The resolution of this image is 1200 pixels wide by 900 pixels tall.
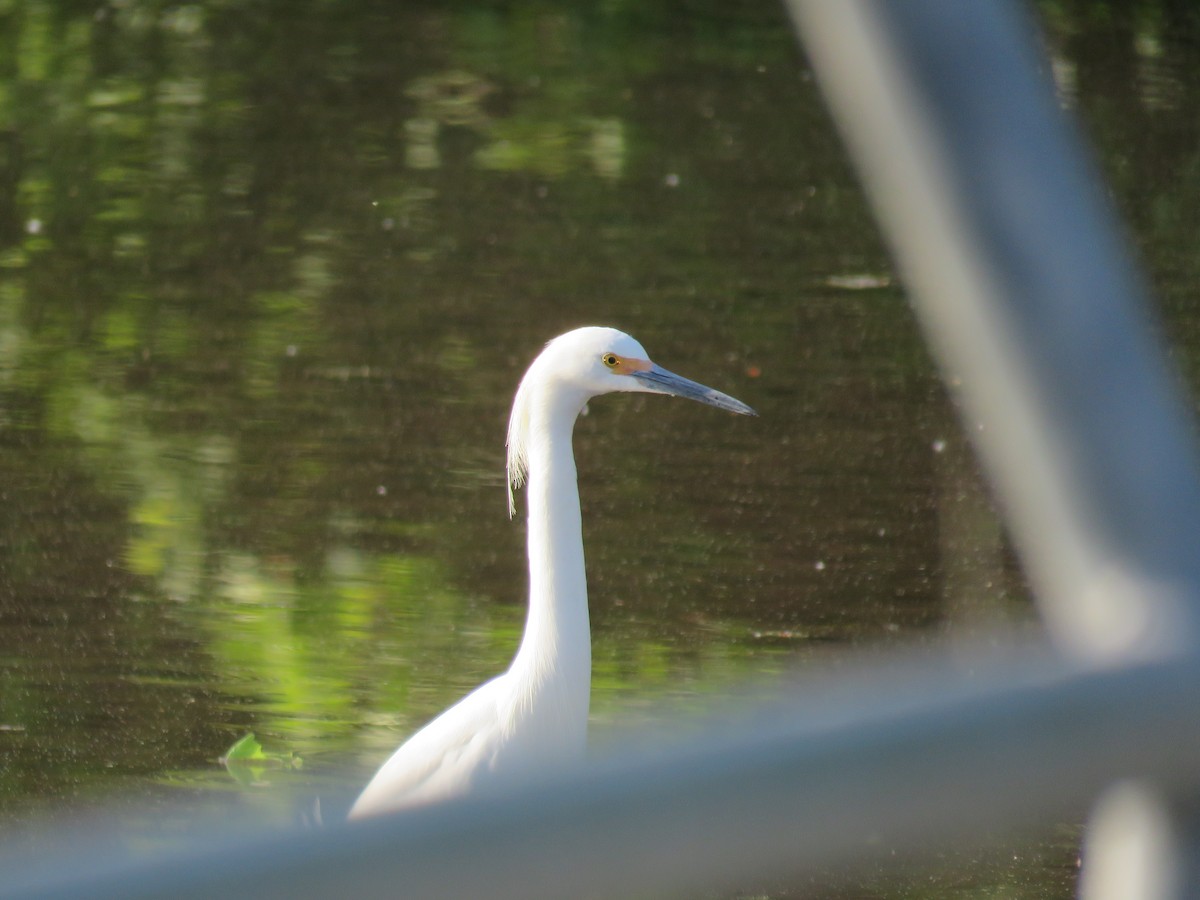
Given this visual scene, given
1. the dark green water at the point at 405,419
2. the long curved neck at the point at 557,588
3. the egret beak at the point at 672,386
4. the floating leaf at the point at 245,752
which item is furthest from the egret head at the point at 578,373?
the floating leaf at the point at 245,752

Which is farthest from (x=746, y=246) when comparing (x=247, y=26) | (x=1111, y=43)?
(x=1111, y=43)

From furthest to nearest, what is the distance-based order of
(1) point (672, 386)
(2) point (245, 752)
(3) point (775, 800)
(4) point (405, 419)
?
(4) point (405, 419)
(2) point (245, 752)
(1) point (672, 386)
(3) point (775, 800)

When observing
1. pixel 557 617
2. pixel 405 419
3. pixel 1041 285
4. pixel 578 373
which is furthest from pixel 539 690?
pixel 405 419

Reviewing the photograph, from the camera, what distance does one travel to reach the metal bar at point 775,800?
0.35 metres

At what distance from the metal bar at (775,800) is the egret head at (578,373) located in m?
2.26

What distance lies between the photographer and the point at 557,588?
8.25 ft

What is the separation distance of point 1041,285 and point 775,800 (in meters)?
0.16

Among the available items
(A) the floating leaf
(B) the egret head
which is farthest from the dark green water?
(B) the egret head

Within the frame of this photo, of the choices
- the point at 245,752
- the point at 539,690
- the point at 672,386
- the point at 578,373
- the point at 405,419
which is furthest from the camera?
the point at 405,419

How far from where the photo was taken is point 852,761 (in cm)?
39

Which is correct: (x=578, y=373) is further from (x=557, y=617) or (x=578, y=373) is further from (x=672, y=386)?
(x=557, y=617)

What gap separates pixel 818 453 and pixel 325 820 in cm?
481

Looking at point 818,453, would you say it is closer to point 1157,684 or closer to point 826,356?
point 826,356

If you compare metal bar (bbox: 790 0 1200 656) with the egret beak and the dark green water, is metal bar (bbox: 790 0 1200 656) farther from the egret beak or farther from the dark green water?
the egret beak
